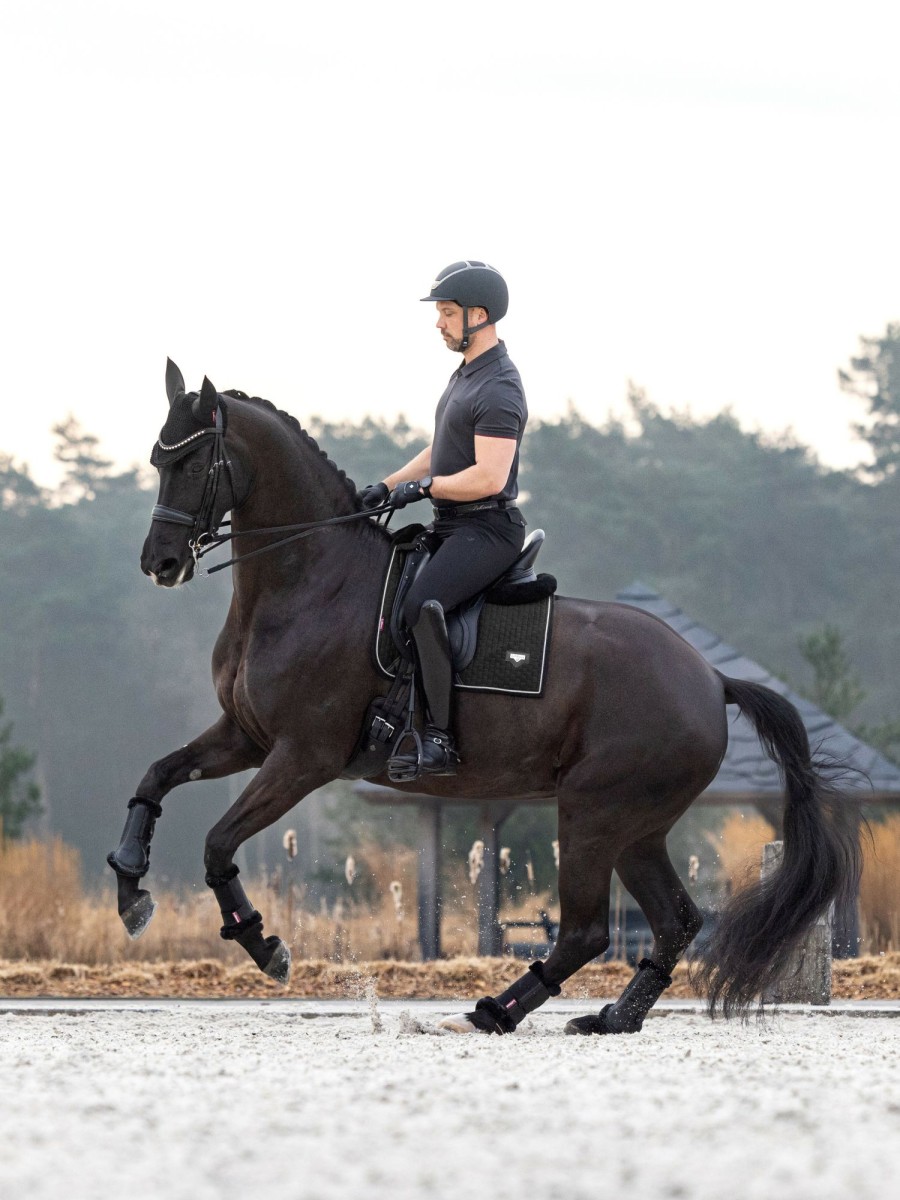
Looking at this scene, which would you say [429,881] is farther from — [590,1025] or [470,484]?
[470,484]

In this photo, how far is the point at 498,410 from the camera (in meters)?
7.95

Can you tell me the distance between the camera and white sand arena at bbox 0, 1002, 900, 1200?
3.49m

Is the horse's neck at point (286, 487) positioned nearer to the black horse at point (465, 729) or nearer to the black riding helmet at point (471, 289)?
the black horse at point (465, 729)

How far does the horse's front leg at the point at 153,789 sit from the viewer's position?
7660 mm

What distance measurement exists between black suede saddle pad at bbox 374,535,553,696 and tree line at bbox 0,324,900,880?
44.0m

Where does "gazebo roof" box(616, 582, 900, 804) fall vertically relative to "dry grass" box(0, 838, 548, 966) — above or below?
above

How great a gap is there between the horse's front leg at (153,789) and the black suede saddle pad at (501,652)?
2.50 feet

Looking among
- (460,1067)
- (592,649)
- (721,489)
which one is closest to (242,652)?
(592,649)

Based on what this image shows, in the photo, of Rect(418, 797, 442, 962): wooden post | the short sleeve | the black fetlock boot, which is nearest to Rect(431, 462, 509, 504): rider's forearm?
the short sleeve

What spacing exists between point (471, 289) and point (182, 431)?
139cm

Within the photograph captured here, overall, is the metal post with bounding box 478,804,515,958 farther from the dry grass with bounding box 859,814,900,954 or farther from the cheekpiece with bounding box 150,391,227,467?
the cheekpiece with bounding box 150,391,227,467

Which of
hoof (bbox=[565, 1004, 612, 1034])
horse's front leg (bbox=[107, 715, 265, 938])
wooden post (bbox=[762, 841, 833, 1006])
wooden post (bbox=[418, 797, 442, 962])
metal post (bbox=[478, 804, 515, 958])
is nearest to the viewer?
horse's front leg (bbox=[107, 715, 265, 938])

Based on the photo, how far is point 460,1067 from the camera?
17.9ft

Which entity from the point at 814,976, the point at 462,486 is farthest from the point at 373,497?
the point at 814,976
